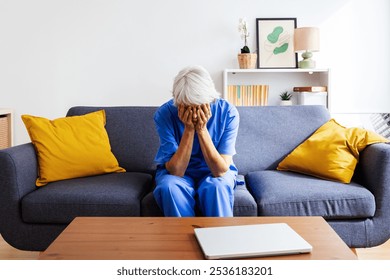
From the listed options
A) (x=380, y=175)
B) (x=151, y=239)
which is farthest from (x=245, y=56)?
(x=151, y=239)

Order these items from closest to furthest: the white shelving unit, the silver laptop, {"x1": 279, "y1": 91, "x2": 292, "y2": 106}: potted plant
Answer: the silver laptop < {"x1": 279, "y1": 91, "x2": 292, "y2": 106}: potted plant < the white shelving unit

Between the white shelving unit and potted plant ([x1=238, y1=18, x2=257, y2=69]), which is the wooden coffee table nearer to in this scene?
potted plant ([x1=238, y1=18, x2=257, y2=69])

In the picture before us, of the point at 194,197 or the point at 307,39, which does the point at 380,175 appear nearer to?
the point at 194,197

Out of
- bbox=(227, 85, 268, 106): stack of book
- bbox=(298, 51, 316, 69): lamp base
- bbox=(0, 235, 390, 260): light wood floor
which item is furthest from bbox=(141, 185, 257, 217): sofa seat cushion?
bbox=(298, 51, 316, 69): lamp base

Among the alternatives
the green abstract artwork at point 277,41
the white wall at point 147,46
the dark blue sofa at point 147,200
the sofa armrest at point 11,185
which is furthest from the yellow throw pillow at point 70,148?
the green abstract artwork at point 277,41

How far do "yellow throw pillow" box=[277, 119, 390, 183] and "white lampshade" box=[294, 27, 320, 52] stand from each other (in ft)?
3.80

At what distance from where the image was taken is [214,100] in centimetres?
244

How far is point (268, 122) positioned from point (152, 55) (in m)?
1.48

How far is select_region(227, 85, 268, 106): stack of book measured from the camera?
13.0 ft

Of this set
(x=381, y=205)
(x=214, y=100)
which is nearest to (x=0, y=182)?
(x=214, y=100)

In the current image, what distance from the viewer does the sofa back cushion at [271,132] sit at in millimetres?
2885

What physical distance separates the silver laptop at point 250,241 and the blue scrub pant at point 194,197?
564 millimetres

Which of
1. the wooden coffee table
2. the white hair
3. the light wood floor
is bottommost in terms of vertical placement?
the light wood floor
